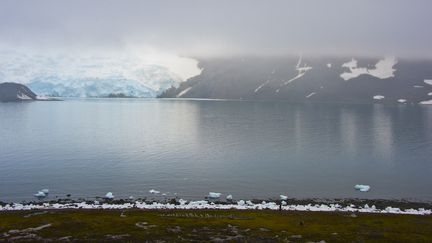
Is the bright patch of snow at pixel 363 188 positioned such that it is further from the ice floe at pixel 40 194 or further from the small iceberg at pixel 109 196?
the ice floe at pixel 40 194

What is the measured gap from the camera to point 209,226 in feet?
151

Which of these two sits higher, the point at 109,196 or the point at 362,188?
the point at 109,196

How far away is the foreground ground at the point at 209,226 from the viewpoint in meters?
41.7

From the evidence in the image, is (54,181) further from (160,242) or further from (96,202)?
(160,242)

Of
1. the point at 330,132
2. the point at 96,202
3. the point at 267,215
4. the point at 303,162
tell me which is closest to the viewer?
the point at 267,215

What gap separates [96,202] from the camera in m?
62.2

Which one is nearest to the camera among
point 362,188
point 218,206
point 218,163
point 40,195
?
point 218,206

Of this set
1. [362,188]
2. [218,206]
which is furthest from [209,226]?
[362,188]

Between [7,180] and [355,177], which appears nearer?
[7,180]

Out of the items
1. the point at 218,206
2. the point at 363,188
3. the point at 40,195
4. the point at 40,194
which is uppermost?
the point at 40,194

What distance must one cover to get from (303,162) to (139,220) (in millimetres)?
54944

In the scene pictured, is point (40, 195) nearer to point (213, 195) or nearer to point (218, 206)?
point (213, 195)

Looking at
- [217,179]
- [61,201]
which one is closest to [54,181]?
[61,201]

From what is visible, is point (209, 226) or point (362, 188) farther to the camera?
point (362, 188)
